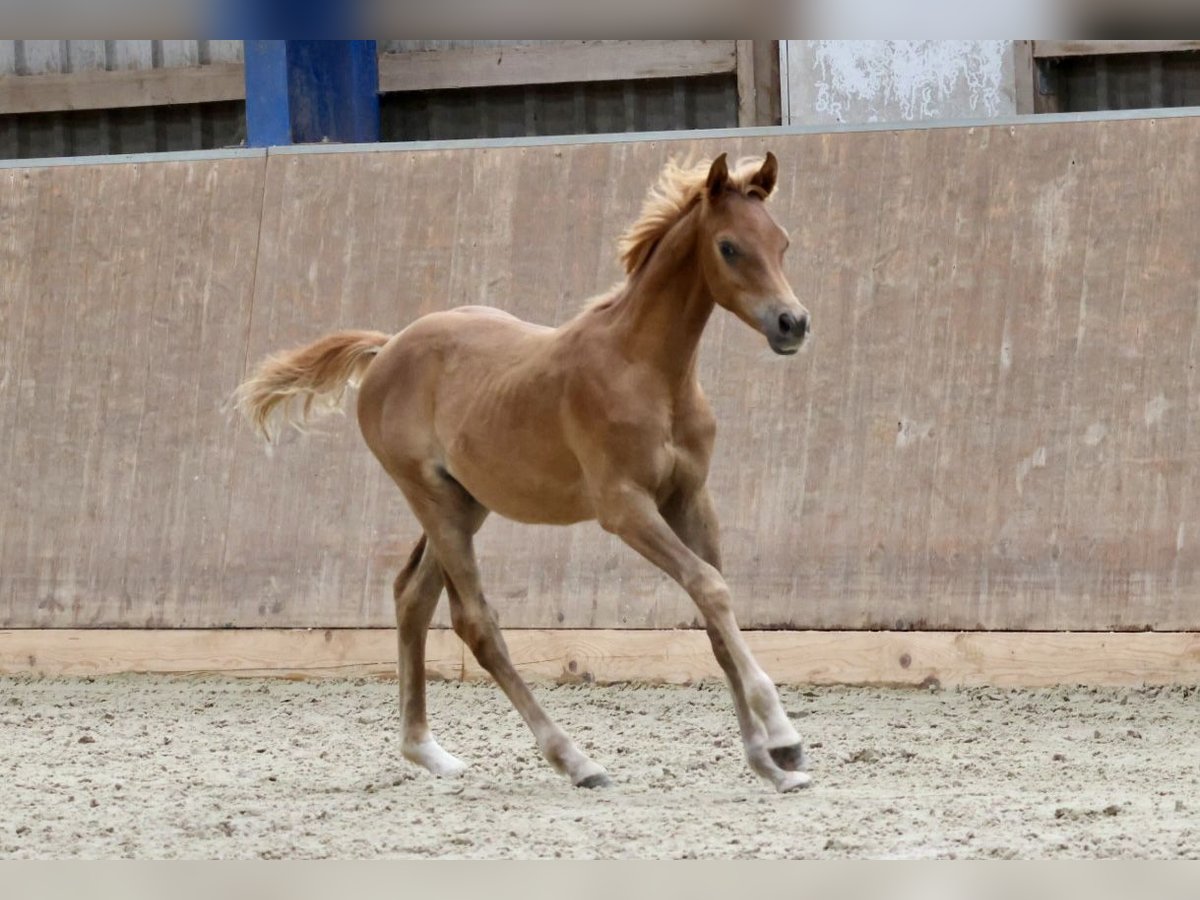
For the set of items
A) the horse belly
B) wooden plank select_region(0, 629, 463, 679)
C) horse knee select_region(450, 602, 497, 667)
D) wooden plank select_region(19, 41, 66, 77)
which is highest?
wooden plank select_region(19, 41, 66, 77)

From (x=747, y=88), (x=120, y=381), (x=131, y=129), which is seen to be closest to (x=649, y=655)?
(x=120, y=381)

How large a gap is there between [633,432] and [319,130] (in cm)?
573

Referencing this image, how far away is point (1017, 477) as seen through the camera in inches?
211

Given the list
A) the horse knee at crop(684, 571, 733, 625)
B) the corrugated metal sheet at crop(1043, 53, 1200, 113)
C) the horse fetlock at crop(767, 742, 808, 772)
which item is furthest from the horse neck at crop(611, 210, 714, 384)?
the corrugated metal sheet at crop(1043, 53, 1200, 113)

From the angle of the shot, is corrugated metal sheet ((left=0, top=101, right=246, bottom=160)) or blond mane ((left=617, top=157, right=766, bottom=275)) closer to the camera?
blond mane ((left=617, top=157, right=766, bottom=275))

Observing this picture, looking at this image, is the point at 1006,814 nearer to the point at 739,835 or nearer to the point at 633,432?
the point at 739,835

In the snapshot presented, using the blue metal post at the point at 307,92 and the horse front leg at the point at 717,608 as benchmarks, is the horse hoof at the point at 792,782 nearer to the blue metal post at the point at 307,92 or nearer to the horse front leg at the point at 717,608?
the horse front leg at the point at 717,608

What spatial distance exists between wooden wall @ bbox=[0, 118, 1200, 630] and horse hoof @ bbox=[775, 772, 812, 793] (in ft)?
6.24

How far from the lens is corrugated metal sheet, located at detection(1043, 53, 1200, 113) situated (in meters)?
8.20

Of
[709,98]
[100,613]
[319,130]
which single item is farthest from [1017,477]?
[319,130]

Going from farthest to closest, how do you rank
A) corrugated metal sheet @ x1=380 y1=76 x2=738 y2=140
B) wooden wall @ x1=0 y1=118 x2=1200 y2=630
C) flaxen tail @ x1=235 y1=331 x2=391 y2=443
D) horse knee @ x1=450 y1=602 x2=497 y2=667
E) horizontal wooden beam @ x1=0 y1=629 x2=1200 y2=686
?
1. corrugated metal sheet @ x1=380 y1=76 x2=738 y2=140
2. wooden wall @ x1=0 y1=118 x2=1200 y2=630
3. horizontal wooden beam @ x1=0 y1=629 x2=1200 y2=686
4. flaxen tail @ x1=235 y1=331 x2=391 y2=443
5. horse knee @ x1=450 y1=602 x2=497 y2=667

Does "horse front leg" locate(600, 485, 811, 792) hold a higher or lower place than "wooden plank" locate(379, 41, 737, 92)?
lower

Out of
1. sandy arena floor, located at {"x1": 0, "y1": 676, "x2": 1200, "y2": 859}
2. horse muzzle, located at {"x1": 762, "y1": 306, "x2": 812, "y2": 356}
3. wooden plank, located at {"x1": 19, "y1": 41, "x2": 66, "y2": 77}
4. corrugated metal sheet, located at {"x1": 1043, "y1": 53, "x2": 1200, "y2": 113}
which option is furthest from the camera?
wooden plank, located at {"x1": 19, "y1": 41, "x2": 66, "y2": 77}

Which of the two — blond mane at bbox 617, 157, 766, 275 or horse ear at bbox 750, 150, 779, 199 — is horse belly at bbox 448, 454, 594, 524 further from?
horse ear at bbox 750, 150, 779, 199
